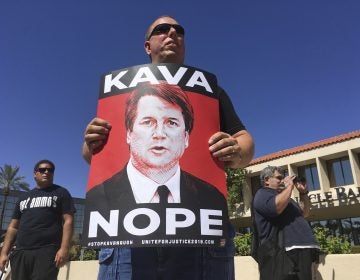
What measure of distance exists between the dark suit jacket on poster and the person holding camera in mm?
2139

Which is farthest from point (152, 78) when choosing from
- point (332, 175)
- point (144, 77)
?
point (332, 175)

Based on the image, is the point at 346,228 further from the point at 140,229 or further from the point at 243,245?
the point at 140,229

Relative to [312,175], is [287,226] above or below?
below

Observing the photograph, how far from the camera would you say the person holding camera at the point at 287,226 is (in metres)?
3.36

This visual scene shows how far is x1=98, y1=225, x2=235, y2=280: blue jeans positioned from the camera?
1429 mm

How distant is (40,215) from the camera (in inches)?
153

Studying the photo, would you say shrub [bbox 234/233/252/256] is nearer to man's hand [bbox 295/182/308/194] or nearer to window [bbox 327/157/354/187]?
man's hand [bbox 295/182/308/194]

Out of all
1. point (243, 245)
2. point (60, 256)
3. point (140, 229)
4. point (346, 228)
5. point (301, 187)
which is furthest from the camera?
point (346, 228)

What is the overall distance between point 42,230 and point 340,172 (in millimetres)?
23261

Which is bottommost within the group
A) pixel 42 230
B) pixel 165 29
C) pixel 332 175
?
pixel 42 230

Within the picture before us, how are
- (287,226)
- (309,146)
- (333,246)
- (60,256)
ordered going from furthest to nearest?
(309,146) < (333,246) < (60,256) < (287,226)

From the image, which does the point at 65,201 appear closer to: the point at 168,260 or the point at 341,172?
the point at 168,260

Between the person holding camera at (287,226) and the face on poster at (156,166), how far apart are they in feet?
6.97

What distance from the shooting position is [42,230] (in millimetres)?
3824
